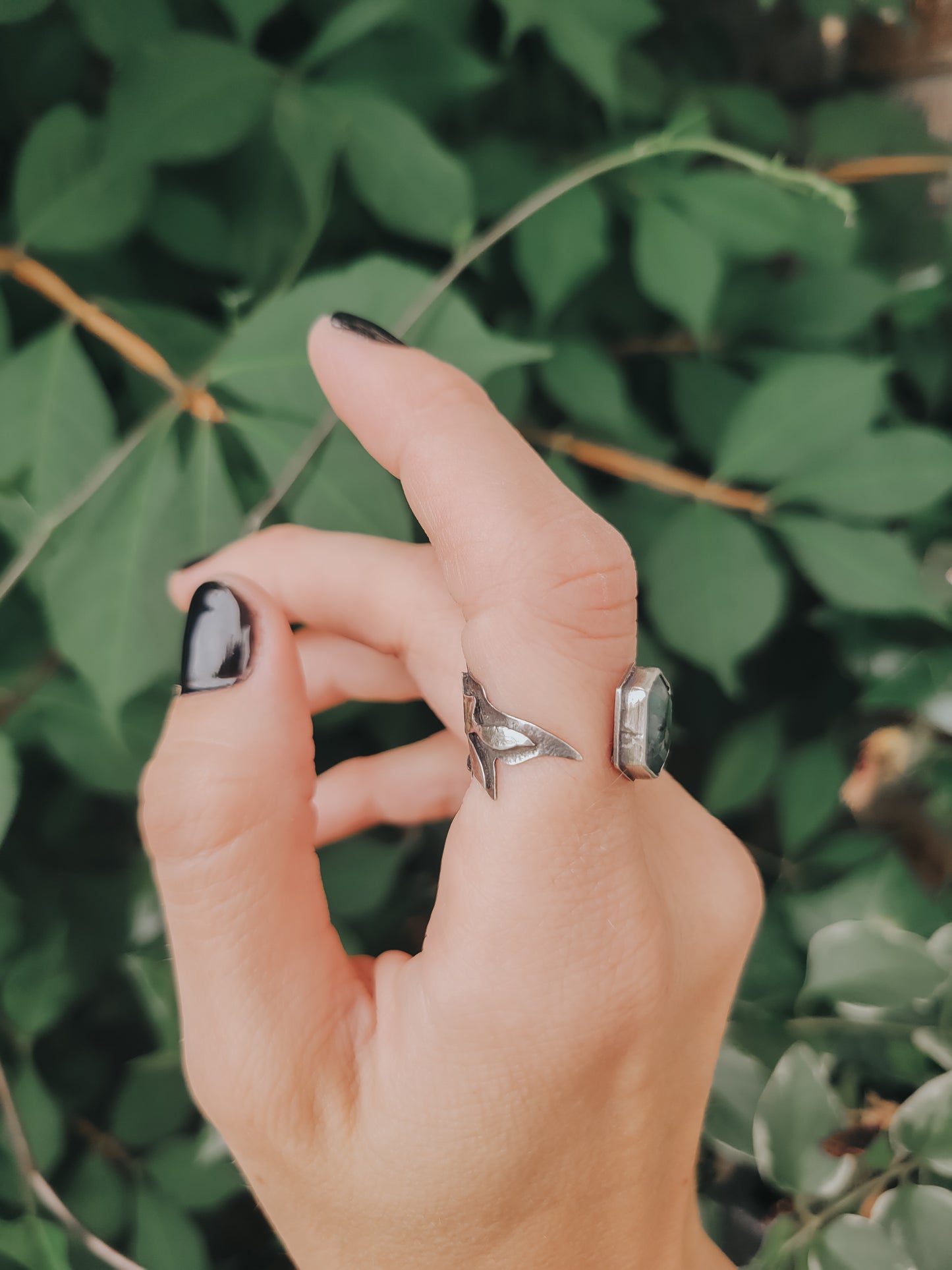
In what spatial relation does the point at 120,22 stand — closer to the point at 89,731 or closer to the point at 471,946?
the point at 89,731

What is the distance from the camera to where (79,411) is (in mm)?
572

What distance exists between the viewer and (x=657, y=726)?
41cm

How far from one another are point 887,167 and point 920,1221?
923 mm

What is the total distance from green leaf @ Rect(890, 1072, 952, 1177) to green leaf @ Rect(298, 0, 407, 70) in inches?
33.8

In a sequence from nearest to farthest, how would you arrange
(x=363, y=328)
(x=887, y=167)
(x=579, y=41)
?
(x=363, y=328) < (x=579, y=41) < (x=887, y=167)

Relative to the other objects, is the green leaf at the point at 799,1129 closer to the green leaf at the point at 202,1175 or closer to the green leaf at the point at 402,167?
the green leaf at the point at 202,1175

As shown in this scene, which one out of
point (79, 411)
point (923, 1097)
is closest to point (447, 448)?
point (79, 411)

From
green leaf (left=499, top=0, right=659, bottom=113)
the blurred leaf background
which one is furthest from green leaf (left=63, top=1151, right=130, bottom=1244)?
green leaf (left=499, top=0, right=659, bottom=113)

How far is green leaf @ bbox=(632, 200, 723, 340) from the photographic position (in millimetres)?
656

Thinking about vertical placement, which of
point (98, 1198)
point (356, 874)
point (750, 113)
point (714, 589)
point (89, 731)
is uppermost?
point (750, 113)

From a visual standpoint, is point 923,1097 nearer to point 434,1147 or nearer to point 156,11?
point 434,1147

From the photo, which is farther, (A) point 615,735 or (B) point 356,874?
(B) point 356,874

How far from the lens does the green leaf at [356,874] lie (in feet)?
2.39

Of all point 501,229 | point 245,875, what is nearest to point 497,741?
point 245,875
